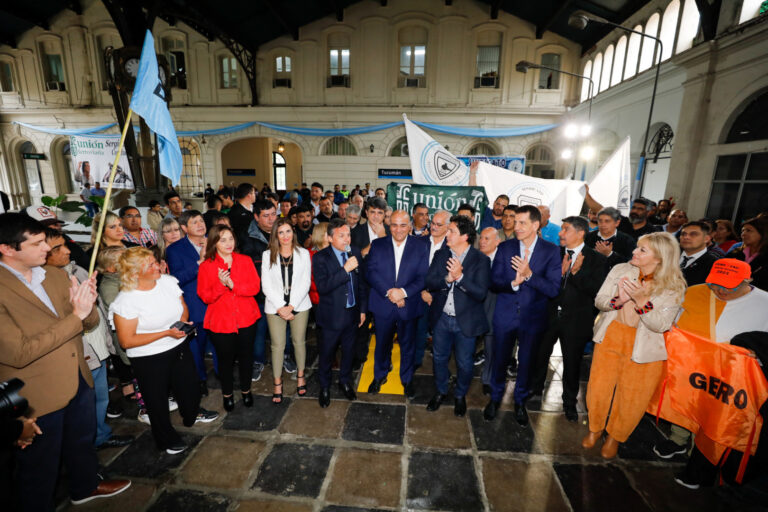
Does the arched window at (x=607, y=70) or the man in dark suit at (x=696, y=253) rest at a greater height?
the arched window at (x=607, y=70)

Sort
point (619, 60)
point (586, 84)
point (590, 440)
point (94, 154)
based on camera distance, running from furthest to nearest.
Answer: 1. point (586, 84)
2. point (619, 60)
3. point (94, 154)
4. point (590, 440)

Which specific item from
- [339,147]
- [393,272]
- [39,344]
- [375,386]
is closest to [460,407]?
[375,386]

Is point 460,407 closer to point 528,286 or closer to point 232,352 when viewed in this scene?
point 528,286

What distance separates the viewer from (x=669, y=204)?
25.8 feet

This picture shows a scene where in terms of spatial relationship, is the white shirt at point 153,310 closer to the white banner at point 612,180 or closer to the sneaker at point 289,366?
the sneaker at point 289,366

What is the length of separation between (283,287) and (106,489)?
6.57 feet

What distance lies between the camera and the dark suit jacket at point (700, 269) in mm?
3545

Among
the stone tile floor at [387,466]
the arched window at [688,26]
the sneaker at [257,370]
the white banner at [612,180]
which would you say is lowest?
the stone tile floor at [387,466]

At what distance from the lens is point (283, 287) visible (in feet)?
11.2

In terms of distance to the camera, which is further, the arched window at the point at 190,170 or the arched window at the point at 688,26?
the arched window at the point at 190,170

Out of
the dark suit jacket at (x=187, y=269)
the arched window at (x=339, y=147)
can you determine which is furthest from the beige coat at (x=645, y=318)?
the arched window at (x=339, y=147)

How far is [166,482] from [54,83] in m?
24.2

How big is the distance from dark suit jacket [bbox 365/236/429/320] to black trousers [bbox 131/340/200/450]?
1.84m

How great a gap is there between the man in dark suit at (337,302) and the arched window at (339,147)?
1364cm
